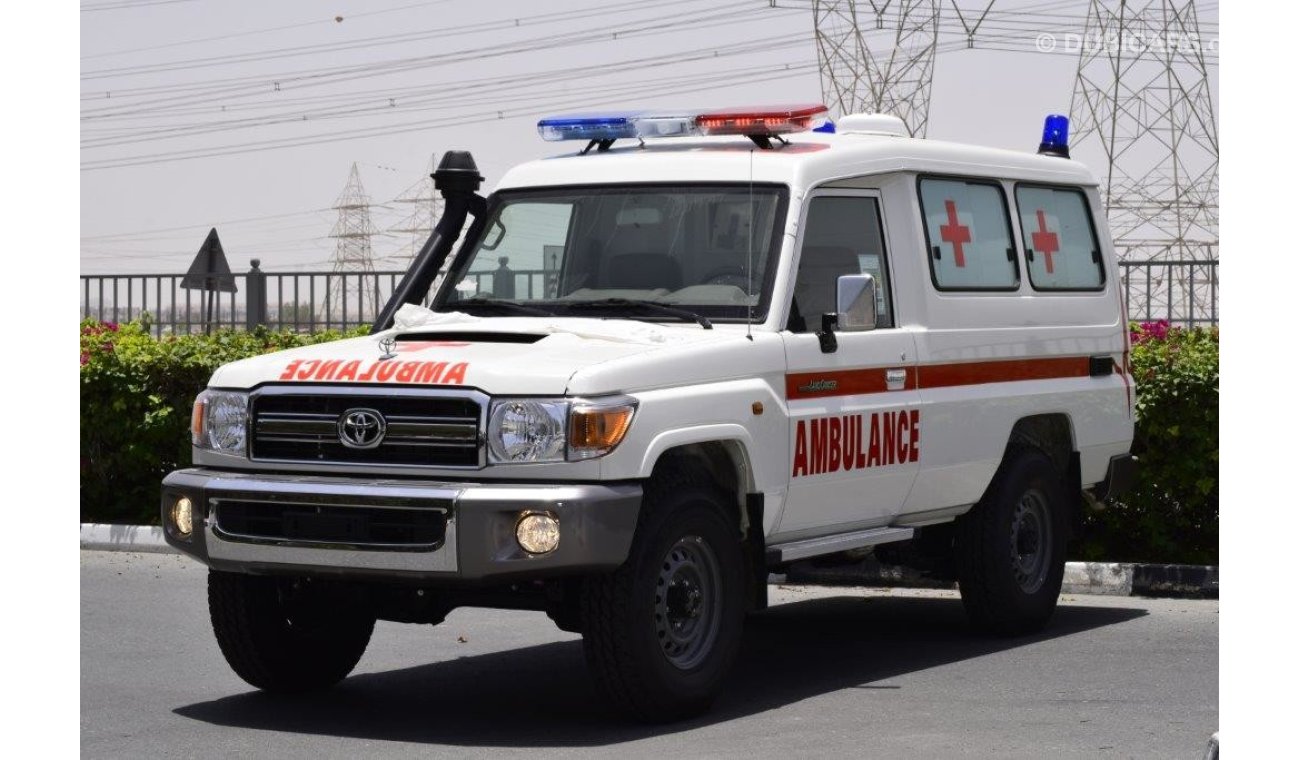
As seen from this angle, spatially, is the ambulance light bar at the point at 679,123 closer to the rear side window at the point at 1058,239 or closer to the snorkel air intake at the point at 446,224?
the snorkel air intake at the point at 446,224

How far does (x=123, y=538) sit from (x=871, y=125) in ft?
21.8

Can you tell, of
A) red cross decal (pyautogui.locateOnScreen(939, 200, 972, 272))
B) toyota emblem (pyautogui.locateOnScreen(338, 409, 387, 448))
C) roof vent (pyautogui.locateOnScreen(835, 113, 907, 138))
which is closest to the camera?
toyota emblem (pyautogui.locateOnScreen(338, 409, 387, 448))

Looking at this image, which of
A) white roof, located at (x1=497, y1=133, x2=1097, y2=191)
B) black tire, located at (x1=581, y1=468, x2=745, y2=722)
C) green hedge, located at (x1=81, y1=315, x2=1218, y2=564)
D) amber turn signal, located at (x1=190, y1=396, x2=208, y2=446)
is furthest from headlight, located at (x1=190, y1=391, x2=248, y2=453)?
green hedge, located at (x1=81, y1=315, x2=1218, y2=564)

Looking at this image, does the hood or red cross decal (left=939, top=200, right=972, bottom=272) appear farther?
red cross decal (left=939, top=200, right=972, bottom=272)

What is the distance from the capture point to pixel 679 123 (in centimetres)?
912

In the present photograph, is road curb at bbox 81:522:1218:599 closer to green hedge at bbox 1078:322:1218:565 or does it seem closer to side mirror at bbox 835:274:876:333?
green hedge at bbox 1078:322:1218:565

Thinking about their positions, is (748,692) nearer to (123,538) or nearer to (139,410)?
(123,538)

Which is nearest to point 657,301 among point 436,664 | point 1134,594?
point 436,664

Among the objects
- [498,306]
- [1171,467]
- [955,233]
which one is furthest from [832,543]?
[1171,467]

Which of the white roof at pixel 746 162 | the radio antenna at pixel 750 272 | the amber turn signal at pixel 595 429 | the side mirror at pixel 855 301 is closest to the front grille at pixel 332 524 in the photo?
the amber turn signal at pixel 595 429

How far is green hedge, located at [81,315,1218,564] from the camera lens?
11.9 meters

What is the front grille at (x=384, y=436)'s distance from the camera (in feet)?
24.3

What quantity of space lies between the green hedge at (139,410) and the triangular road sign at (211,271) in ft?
25.8

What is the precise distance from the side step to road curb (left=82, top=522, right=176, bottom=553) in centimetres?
642
